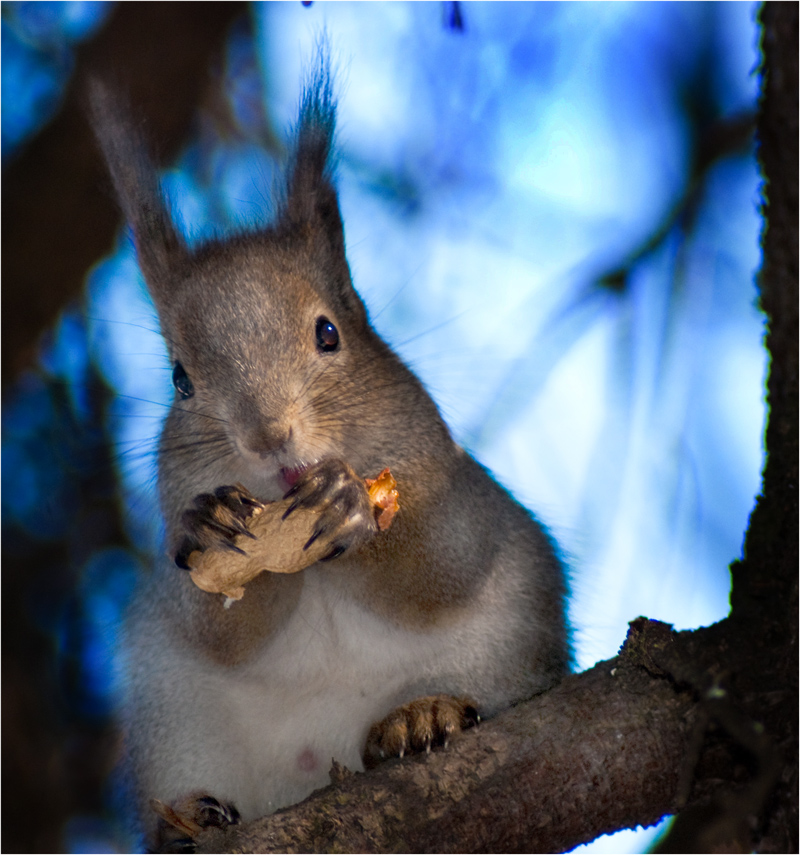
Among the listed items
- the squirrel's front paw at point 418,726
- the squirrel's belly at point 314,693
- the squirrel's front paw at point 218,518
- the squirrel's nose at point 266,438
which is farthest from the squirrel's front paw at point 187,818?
the squirrel's nose at point 266,438

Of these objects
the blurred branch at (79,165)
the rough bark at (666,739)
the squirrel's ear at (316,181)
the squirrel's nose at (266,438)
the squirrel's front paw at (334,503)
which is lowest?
the rough bark at (666,739)

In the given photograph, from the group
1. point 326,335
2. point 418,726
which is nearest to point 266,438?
point 326,335

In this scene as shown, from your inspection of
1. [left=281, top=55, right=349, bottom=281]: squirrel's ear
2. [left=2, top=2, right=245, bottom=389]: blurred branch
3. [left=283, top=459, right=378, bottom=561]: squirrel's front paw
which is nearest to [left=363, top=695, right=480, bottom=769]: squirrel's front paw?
[left=283, top=459, right=378, bottom=561]: squirrel's front paw

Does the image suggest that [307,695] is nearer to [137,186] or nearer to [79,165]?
[137,186]

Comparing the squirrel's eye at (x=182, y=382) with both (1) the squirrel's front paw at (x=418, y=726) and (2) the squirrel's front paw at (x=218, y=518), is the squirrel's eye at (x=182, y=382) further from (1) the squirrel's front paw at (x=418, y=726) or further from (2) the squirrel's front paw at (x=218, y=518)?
(1) the squirrel's front paw at (x=418, y=726)

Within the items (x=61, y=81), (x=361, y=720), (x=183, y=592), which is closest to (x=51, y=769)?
(x=183, y=592)
